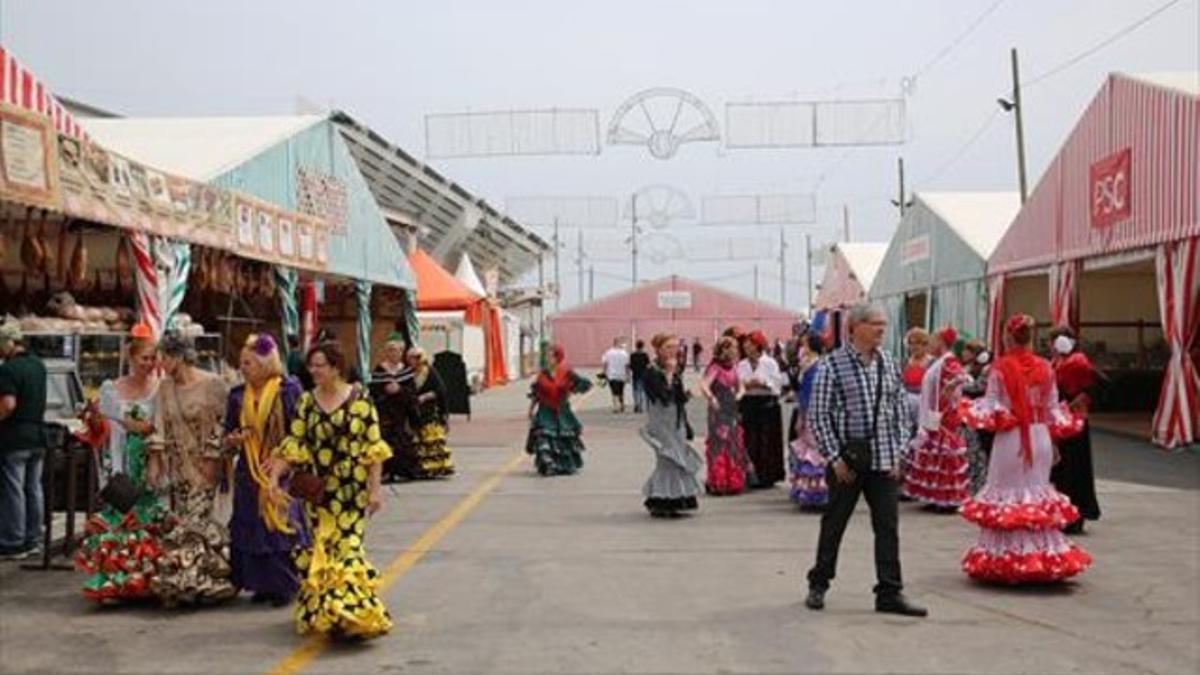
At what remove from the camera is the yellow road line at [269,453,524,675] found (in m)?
5.98

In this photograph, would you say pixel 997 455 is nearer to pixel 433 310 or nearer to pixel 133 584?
pixel 133 584

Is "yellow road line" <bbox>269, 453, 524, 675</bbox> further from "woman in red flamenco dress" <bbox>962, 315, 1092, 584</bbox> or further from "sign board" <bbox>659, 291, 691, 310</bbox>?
"sign board" <bbox>659, 291, 691, 310</bbox>

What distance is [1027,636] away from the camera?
21.5 feet

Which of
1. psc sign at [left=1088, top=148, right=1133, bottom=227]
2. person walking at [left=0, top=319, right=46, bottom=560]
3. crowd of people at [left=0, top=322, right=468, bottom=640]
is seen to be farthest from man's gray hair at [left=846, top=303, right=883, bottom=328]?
psc sign at [left=1088, top=148, right=1133, bottom=227]

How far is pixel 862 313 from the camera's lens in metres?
7.18

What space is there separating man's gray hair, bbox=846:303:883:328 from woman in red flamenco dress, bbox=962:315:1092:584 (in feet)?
4.39

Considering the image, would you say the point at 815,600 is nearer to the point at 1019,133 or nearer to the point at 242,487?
the point at 242,487

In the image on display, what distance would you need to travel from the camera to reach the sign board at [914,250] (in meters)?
30.9

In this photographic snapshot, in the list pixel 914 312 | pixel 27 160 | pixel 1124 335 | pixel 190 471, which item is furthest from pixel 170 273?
pixel 914 312

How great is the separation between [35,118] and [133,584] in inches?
174

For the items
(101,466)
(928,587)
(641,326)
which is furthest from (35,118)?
(641,326)

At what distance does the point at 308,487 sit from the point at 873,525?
3167mm

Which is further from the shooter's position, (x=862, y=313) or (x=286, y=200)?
(x=286, y=200)

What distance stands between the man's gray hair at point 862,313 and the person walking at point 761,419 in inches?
230
